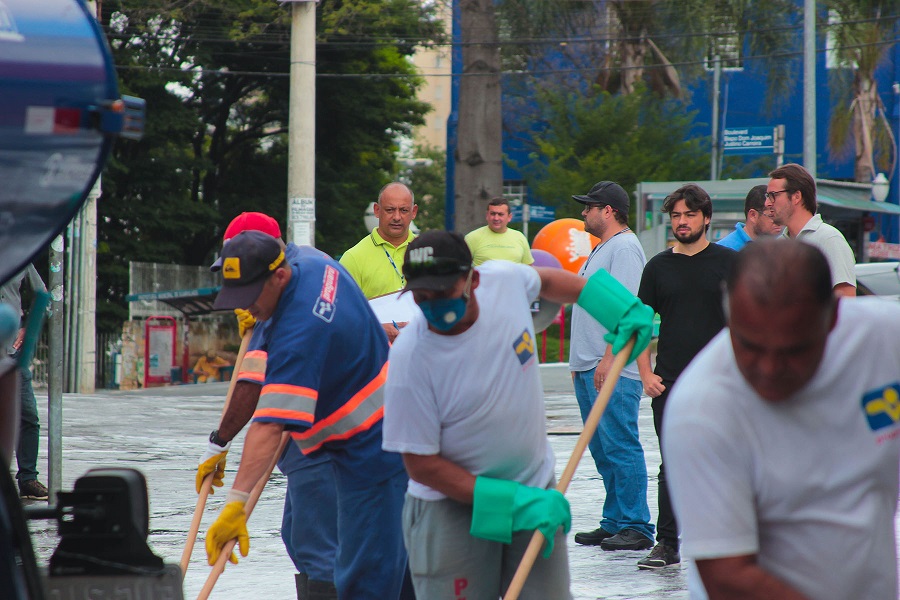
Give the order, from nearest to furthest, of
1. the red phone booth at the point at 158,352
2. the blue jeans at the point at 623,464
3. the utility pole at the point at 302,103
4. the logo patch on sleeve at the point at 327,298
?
the logo patch on sleeve at the point at 327,298
the blue jeans at the point at 623,464
the utility pole at the point at 302,103
the red phone booth at the point at 158,352

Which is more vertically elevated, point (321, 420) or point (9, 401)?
point (9, 401)

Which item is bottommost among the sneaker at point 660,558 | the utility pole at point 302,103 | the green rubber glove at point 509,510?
the sneaker at point 660,558

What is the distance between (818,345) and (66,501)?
1530mm

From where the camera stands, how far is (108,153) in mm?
2418

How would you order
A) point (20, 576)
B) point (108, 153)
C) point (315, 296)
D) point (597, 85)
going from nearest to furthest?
point (20, 576), point (108, 153), point (315, 296), point (597, 85)

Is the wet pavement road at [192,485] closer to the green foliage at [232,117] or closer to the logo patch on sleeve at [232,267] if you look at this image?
Answer: the logo patch on sleeve at [232,267]

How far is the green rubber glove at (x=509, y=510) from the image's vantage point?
3.27m

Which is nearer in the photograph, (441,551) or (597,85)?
(441,551)

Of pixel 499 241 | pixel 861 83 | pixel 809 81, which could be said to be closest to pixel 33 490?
pixel 499 241

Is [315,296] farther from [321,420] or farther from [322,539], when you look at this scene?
[322,539]

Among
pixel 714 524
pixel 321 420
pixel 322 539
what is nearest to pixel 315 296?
pixel 321 420

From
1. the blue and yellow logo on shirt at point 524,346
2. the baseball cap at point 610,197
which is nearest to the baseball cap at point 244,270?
the blue and yellow logo on shirt at point 524,346

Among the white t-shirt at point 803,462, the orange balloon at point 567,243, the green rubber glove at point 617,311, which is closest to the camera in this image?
the white t-shirt at point 803,462

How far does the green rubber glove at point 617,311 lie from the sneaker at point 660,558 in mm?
2362
